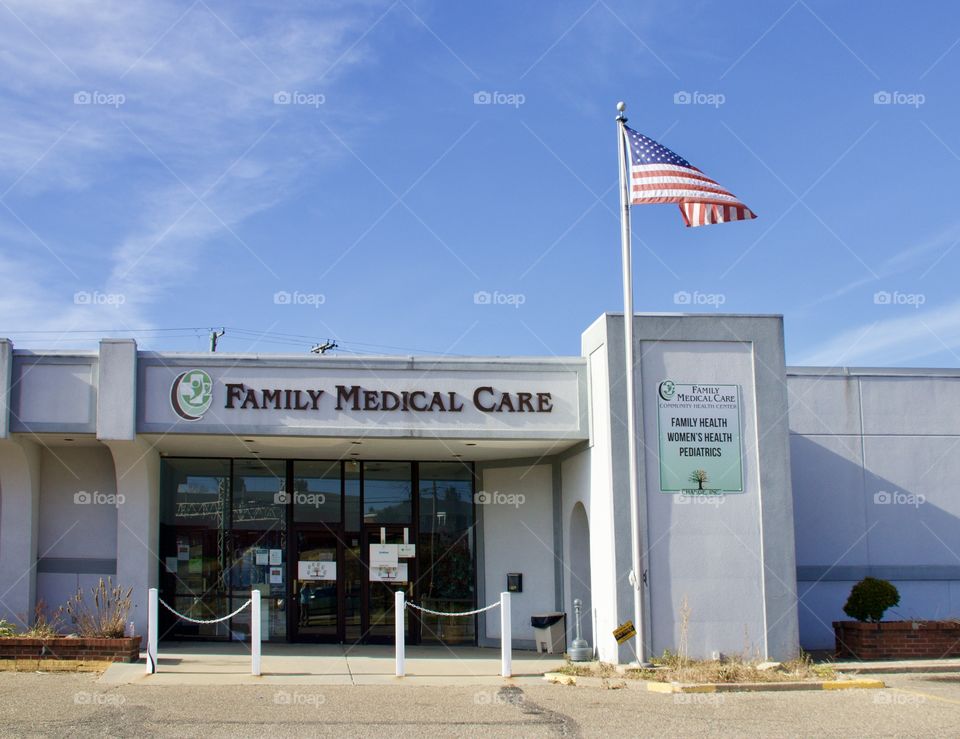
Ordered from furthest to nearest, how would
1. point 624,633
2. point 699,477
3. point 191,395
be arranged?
point 191,395 < point 699,477 < point 624,633

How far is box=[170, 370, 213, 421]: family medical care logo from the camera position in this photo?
57.8ft

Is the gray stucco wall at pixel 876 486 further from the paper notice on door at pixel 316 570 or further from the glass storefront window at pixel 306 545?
the paper notice on door at pixel 316 570

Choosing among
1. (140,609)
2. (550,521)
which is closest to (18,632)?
(140,609)

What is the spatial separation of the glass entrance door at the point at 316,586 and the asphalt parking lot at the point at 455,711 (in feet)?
20.0

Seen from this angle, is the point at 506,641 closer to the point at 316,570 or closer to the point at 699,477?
the point at 699,477

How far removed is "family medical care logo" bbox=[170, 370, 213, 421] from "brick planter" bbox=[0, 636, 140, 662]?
3734 millimetres

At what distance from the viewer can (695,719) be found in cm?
1208

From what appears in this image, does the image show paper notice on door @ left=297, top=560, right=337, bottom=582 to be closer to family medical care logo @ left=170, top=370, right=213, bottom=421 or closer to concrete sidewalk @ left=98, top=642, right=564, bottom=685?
concrete sidewalk @ left=98, top=642, right=564, bottom=685

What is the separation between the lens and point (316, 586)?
21000 millimetres

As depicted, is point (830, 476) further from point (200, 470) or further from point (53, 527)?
point (53, 527)

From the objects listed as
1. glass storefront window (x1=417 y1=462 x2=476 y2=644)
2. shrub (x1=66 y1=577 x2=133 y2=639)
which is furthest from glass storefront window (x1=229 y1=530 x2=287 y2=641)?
glass storefront window (x1=417 y1=462 x2=476 y2=644)

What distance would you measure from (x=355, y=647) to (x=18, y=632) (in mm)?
5954

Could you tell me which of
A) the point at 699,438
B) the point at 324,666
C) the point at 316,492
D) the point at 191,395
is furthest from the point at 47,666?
the point at 699,438

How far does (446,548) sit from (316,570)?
8.61 feet
